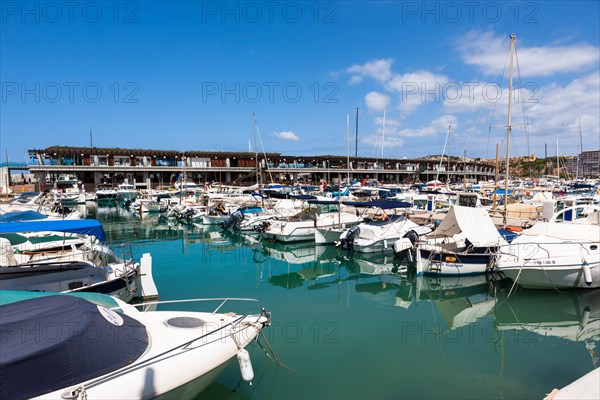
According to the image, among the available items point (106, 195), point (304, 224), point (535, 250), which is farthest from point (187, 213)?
point (535, 250)

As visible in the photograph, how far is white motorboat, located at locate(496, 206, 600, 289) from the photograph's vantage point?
14.4 m

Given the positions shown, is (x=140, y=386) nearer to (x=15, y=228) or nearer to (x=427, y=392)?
(x=427, y=392)

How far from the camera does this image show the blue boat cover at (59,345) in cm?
553

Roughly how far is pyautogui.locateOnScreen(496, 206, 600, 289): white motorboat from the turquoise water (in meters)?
0.60

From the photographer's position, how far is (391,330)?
1194 cm

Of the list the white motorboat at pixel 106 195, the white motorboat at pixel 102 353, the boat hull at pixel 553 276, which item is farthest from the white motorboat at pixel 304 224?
the white motorboat at pixel 106 195

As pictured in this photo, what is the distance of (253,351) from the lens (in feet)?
33.1

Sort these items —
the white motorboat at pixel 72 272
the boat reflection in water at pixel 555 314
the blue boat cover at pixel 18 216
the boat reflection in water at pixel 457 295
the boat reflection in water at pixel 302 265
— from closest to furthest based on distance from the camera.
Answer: the boat reflection in water at pixel 555 314
the white motorboat at pixel 72 272
the boat reflection in water at pixel 457 295
the blue boat cover at pixel 18 216
the boat reflection in water at pixel 302 265

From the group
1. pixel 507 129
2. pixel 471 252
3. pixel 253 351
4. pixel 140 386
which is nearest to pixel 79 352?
pixel 140 386

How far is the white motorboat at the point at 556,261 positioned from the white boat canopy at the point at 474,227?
7.48 feet

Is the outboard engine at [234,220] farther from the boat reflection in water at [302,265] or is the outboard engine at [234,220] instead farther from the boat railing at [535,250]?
the boat railing at [535,250]

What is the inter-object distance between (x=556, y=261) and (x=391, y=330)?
7.76 m

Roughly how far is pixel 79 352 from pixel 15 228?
29.7ft

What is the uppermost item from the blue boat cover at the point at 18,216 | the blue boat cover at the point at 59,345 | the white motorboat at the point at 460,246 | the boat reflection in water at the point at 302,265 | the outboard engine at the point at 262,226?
the blue boat cover at the point at 18,216
